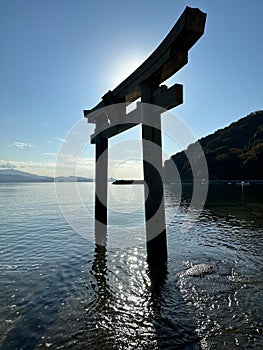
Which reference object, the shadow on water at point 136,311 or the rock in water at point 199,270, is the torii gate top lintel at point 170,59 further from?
the rock in water at point 199,270

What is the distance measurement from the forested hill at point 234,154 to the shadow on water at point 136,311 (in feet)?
283

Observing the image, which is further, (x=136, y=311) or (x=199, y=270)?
(x=199, y=270)

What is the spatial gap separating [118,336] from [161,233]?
2589 millimetres

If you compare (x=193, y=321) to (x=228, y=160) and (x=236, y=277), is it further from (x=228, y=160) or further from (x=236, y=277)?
(x=228, y=160)

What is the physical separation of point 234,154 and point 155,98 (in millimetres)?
112425

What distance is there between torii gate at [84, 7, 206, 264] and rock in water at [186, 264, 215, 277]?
94 cm

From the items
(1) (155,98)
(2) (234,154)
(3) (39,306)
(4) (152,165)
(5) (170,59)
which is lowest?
(3) (39,306)

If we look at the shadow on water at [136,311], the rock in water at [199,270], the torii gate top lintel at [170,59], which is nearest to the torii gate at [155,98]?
the torii gate top lintel at [170,59]

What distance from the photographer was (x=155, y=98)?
5.67 m

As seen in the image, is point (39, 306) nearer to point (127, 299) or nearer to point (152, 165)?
point (127, 299)

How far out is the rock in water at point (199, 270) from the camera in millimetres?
6738

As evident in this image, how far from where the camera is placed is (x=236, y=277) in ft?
21.5

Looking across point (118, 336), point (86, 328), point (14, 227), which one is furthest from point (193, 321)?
point (14, 227)

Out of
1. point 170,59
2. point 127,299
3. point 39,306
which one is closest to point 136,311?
point 127,299
